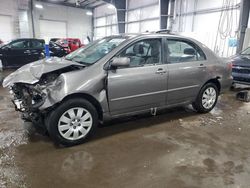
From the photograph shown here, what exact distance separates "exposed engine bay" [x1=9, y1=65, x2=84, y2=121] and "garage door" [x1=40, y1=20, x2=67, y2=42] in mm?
17260

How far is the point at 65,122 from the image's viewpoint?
259cm

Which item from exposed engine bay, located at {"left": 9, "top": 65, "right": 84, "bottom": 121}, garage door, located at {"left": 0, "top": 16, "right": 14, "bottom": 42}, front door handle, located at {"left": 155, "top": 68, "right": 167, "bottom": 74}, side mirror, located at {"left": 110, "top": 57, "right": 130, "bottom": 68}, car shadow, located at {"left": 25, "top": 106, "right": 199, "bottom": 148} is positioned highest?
garage door, located at {"left": 0, "top": 16, "right": 14, "bottom": 42}

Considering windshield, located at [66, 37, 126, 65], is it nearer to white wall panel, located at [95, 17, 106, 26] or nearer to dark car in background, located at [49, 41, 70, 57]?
dark car in background, located at [49, 41, 70, 57]

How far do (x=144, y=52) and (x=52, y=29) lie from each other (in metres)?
17.9

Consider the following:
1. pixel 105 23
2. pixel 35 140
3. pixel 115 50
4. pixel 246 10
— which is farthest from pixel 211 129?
pixel 105 23

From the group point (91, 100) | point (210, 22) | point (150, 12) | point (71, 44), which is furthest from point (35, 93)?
point (150, 12)

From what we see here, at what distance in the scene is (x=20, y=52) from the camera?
29.1ft

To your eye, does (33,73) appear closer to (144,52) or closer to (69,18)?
(144,52)

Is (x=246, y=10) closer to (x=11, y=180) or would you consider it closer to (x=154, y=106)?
(x=154, y=106)

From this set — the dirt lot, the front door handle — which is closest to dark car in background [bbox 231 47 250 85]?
the dirt lot

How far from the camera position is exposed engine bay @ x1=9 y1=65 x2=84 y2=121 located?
8.29ft

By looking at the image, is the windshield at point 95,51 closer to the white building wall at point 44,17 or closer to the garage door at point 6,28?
the garage door at point 6,28

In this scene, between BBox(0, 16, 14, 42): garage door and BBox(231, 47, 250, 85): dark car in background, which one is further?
BBox(0, 16, 14, 42): garage door

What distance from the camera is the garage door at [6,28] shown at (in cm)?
1536
